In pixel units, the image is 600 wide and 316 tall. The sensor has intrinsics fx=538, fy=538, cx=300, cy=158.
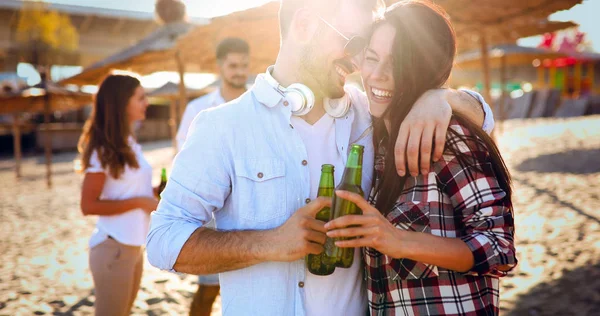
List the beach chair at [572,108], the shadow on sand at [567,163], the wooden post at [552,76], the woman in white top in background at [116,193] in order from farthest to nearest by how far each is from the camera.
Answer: the wooden post at [552,76], the beach chair at [572,108], the shadow on sand at [567,163], the woman in white top in background at [116,193]

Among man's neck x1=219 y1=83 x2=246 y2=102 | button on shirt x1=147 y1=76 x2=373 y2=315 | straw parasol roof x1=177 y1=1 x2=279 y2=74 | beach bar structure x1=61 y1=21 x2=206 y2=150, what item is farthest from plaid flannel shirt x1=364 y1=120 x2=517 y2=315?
beach bar structure x1=61 y1=21 x2=206 y2=150

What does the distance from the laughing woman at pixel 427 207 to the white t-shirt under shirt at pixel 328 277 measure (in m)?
0.09

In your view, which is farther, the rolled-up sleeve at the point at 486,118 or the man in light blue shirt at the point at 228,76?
the man in light blue shirt at the point at 228,76

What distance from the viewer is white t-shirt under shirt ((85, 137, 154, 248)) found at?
143 inches

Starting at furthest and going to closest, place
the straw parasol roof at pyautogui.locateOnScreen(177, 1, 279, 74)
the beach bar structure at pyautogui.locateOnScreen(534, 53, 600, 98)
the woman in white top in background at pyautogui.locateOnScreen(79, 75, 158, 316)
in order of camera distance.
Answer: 1. the beach bar structure at pyautogui.locateOnScreen(534, 53, 600, 98)
2. the straw parasol roof at pyautogui.locateOnScreen(177, 1, 279, 74)
3. the woman in white top in background at pyautogui.locateOnScreen(79, 75, 158, 316)

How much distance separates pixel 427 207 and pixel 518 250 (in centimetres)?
557

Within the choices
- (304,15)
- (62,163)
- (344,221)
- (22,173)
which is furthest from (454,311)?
(62,163)

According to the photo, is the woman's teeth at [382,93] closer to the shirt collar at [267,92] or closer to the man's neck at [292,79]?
the man's neck at [292,79]

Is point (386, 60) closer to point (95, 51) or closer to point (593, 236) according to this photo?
point (593, 236)

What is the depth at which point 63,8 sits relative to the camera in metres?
36.2

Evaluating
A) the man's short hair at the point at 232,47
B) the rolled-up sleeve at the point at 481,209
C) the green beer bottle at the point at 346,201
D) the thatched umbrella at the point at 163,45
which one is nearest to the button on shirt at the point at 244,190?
the green beer bottle at the point at 346,201

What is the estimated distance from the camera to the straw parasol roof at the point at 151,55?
8383 millimetres

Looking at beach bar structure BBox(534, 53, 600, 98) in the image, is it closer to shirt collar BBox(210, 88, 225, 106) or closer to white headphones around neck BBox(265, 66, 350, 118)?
shirt collar BBox(210, 88, 225, 106)

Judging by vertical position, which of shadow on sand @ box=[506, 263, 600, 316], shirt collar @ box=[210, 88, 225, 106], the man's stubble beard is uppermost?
shirt collar @ box=[210, 88, 225, 106]
